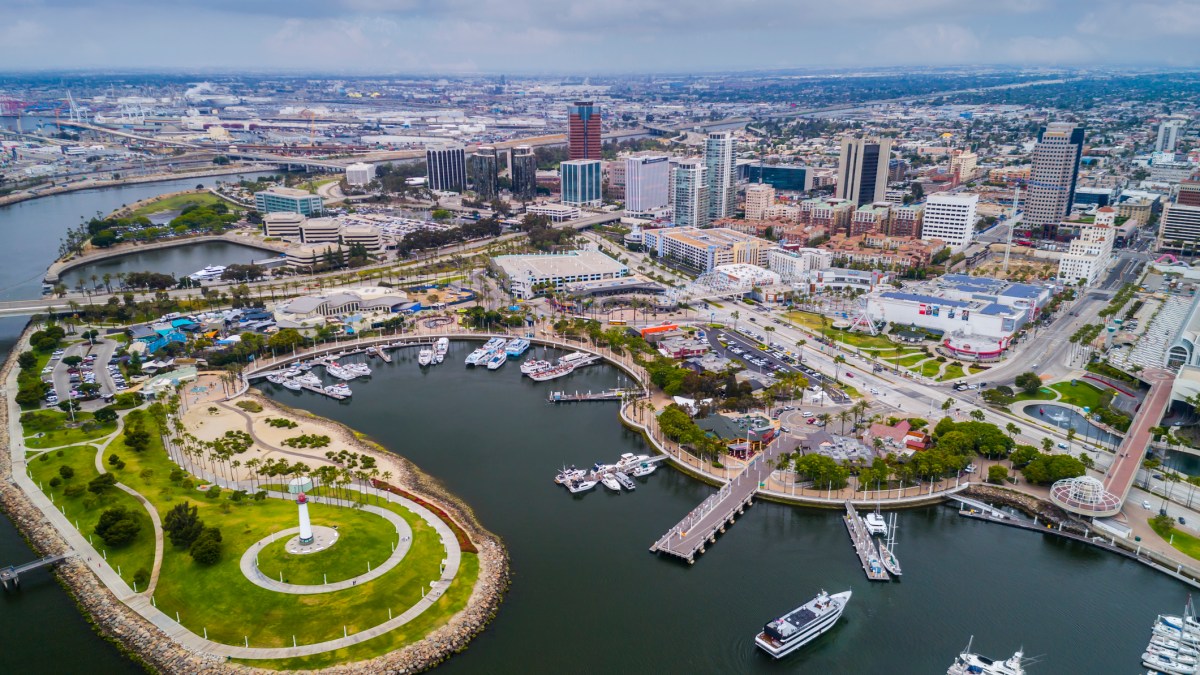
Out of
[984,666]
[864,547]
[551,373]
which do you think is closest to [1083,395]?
[864,547]

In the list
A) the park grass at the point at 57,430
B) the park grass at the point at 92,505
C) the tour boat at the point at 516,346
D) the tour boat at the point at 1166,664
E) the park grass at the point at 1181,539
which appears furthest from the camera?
the tour boat at the point at 516,346

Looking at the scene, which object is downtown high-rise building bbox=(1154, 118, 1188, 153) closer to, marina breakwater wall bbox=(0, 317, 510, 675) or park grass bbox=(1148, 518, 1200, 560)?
park grass bbox=(1148, 518, 1200, 560)

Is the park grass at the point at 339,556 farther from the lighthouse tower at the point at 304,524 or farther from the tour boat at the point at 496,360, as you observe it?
the tour boat at the point at 496,360

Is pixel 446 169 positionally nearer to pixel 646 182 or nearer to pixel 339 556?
pixel 646 182

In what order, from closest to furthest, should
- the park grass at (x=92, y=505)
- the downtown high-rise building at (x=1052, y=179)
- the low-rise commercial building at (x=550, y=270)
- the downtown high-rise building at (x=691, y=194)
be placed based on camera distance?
the park grass at (x=92, y=505) → the low-rise commercial building at (x=550, y=270) → the downtown high-rise building at (x=1052, y=179) → the downtown high-rise building at (x=691, y=194)

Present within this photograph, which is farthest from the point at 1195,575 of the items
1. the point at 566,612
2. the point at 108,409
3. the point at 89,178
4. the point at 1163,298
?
the point at 89,178

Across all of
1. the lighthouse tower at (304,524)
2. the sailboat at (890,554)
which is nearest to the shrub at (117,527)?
the lighthouse tower at (304,524)

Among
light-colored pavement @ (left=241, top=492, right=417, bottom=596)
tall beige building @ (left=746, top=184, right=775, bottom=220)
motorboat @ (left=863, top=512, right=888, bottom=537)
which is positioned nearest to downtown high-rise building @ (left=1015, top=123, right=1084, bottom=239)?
tall beige building @ (left=746, top=184, right=775, bottom=220)
